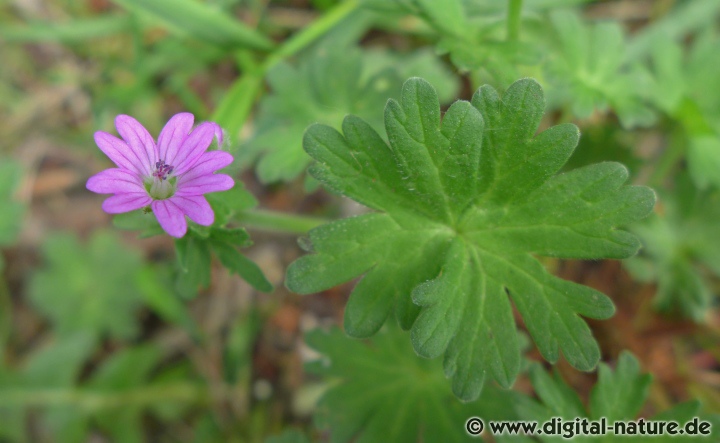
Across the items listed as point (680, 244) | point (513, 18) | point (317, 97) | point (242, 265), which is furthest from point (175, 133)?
point (680, 244)

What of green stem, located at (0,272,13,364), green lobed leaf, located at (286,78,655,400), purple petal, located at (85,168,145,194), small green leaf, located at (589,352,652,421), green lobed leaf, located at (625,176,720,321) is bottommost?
small green leaf, located at (589,352,652,421)

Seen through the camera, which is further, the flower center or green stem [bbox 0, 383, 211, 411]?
green stem [bbox 0, 383, 211, 411]

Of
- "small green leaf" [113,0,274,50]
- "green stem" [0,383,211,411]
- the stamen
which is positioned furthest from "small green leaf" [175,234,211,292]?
"green stem" [0,383,211,411]

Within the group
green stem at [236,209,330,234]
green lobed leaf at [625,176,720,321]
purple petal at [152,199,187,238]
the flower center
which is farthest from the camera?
green lobed leaf at [625,176,720,321]

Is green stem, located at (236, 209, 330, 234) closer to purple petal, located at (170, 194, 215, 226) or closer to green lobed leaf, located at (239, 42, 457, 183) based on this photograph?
green lobed leaf, located at (239, 42, 457, 183)

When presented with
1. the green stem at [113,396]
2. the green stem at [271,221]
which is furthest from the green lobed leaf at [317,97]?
the green stem at [113,396]

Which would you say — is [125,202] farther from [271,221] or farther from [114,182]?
[271,221]
